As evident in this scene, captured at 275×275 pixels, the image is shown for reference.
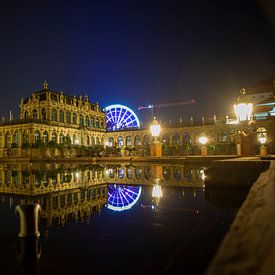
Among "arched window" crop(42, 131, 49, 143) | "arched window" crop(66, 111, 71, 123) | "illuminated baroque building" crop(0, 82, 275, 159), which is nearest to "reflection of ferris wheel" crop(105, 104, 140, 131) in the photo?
"illuminated baroque building" crop(0, 82, 275, 159)

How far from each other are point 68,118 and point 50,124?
25.1ft

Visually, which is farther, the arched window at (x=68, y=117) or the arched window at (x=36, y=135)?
the arched window at (x=68, y=117)

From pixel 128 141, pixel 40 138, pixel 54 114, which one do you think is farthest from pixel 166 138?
pixel 40 138

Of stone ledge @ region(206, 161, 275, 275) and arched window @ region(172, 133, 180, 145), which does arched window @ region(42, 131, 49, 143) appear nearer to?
arched window @ region(172, 133, 180, 145)

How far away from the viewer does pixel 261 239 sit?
5.67 feet

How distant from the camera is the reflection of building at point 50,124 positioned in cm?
4762

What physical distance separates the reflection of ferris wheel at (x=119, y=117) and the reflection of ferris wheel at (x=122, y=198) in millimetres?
62977

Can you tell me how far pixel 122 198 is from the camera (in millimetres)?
6902

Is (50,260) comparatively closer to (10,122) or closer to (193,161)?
(193,161)

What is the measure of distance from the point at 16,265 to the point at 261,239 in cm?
245

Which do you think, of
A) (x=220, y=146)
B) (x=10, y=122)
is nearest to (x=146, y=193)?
(x=220, y=146)

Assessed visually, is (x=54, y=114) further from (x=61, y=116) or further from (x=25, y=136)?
(x=25, y=136)

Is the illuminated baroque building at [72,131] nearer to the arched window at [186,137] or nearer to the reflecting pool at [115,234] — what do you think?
the arched window at [186,137]

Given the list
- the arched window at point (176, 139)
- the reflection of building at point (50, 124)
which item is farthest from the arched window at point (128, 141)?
the arched window at point (176, 139)
